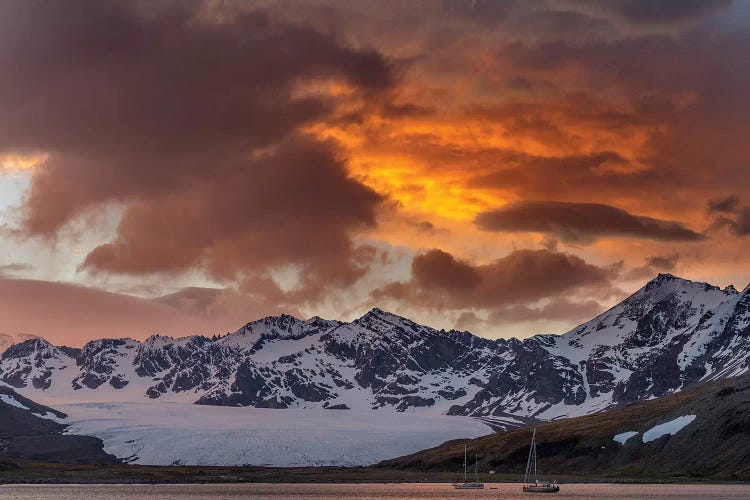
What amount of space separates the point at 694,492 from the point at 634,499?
21.8 metres

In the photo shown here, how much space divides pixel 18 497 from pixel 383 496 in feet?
220

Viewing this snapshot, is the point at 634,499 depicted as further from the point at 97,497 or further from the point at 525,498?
the point at 97,497

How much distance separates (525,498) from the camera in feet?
609

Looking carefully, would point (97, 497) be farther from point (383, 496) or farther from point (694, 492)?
point (694, 492)

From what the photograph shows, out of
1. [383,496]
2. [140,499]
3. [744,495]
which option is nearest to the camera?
[744,495]

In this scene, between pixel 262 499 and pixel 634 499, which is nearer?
pixel 634 499

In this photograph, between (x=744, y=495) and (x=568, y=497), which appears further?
(x=568, y=497)

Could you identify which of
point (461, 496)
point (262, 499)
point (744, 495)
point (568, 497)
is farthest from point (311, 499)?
point (744, 495)

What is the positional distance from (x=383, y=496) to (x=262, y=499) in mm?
23540

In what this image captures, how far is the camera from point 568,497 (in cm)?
18712

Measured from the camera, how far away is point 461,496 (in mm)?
196625

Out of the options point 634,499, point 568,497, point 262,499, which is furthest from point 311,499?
point 634,499

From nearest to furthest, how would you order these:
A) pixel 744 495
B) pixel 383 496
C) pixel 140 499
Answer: pixel 744 495
pixel 140 499
pixel 383 496

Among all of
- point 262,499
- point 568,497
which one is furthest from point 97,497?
point 568,497
